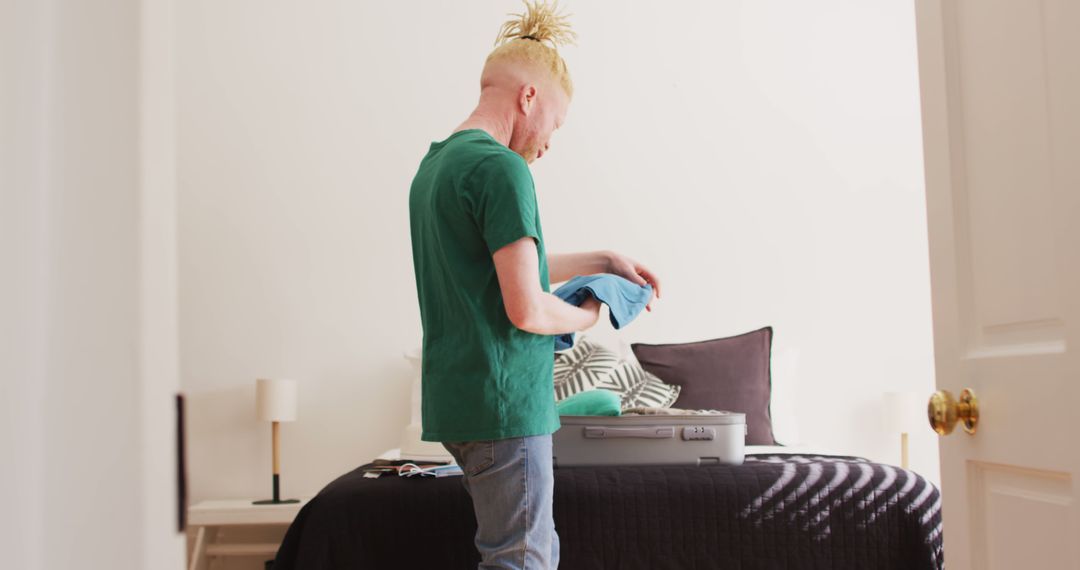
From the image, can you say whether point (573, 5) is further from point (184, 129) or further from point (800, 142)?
point (184, 129)

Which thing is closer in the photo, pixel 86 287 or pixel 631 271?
pixel 86 287

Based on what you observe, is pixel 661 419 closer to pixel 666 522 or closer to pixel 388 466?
A: pixel 666 522

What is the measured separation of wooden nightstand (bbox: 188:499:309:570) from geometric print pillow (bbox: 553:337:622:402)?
1.16 meters

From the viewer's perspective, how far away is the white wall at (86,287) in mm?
262

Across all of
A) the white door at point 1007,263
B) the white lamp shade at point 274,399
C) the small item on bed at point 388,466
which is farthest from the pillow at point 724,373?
the white door at point 1007,263

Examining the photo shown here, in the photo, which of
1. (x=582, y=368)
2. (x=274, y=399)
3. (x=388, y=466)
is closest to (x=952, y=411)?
(x=388, y=466)

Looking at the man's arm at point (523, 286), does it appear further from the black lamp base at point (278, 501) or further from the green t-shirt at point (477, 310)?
the black lamp base at point (278, 501)

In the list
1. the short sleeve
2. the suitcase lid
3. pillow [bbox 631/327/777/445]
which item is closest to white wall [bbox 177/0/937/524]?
pillow [bbox 631/327/777/445]

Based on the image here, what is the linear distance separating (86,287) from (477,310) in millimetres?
1370

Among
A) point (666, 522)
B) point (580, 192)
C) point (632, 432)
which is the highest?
point (580, 192)

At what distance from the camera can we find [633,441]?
2.74 meters

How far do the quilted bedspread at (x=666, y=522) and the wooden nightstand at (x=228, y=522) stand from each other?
133 cm

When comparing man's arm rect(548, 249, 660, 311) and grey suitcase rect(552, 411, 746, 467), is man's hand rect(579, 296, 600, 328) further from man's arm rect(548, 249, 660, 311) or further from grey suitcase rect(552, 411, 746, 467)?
grey suitcase rect(552, 411, 746, 467)

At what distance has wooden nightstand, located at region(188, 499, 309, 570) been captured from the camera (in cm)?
380
